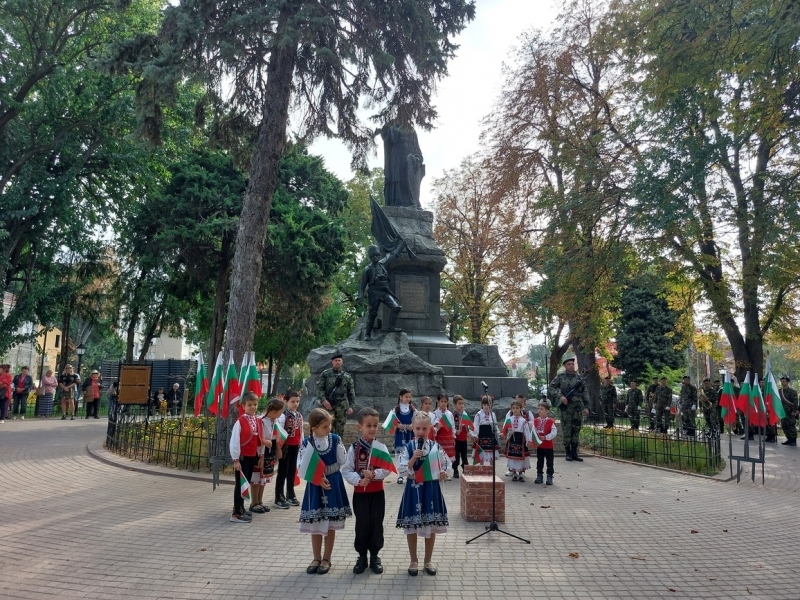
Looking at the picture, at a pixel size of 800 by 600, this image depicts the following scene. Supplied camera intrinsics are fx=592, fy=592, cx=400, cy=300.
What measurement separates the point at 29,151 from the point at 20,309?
5.84 m

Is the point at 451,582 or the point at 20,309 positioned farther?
the point at 20,309

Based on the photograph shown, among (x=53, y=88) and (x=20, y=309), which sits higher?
(x=53, y=88)

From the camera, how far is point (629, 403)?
2153 cm

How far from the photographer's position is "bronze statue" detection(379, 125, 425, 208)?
1770 centimetres

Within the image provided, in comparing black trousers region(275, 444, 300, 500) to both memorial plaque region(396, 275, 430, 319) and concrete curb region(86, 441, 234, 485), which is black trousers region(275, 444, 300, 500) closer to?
concrete curb region(86, 441, 234, 485)

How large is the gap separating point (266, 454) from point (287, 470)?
1.95ft

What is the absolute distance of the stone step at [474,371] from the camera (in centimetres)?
1504

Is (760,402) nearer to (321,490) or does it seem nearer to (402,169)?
(321,490)

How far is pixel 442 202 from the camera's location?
33.9 m

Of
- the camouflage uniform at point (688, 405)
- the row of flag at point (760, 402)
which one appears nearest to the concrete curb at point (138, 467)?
the row of flag at point (760, 402)

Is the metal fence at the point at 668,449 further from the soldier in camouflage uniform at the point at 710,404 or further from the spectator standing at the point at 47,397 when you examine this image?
the spectator standing at the point at 47,397

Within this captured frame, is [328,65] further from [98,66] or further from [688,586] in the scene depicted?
[688,586]

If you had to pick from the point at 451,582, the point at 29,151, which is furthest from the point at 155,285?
the point at 451,582

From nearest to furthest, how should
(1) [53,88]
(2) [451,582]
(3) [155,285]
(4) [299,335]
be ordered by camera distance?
(2) [451,582]
(1) [53,88]
(3) [155,285]
(4) [299,335]
